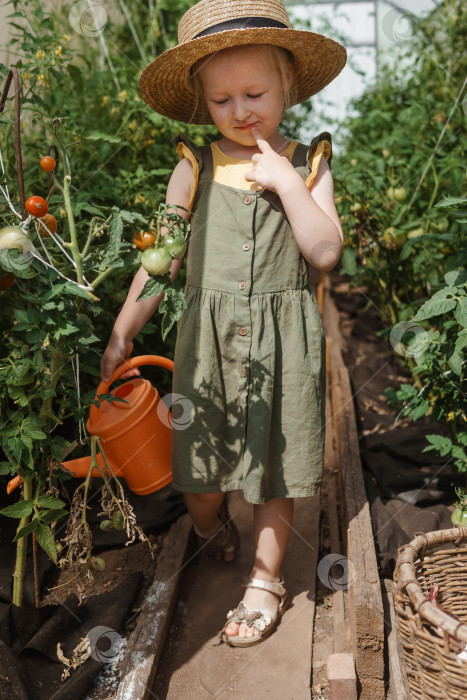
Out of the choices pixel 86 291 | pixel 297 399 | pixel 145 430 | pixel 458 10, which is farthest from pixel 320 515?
pixel 458 10

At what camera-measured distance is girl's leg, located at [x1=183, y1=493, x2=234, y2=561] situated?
1.96 meters

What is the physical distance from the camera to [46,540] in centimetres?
155

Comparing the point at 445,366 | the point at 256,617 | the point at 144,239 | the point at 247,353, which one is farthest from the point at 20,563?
the point at 445,366

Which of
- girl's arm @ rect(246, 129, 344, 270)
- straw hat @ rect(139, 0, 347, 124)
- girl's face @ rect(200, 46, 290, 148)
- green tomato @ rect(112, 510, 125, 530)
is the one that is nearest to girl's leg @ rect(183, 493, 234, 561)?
green tomato @ rect(112, 510, 125, 530)

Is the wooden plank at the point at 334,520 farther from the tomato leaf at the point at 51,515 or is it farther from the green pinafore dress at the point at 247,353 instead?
the tomato leaf at the point at 51,515

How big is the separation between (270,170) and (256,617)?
110 centimetres

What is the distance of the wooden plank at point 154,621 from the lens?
1594mm

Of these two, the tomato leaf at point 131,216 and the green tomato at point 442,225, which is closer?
the tomato leaf at point 131,216

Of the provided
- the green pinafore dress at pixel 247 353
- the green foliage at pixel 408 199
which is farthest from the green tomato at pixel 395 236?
the green pinafore dress at pixel 247 353

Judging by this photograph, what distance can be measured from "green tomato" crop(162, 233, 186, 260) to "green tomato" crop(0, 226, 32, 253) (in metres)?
0.25

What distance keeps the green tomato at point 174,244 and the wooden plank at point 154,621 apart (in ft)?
3.04

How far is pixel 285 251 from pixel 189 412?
46cm

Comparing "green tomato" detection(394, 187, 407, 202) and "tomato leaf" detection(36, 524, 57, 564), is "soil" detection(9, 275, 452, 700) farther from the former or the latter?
"green tomato" detection(394, 187, 407, 202)

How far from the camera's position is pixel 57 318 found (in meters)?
1.45
